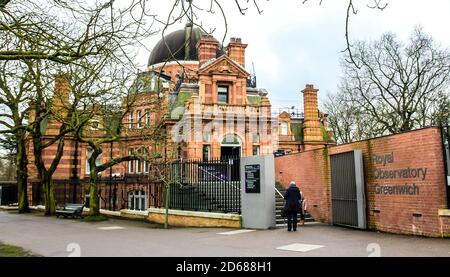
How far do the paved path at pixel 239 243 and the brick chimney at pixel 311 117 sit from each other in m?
25.5

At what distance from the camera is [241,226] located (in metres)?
14.6

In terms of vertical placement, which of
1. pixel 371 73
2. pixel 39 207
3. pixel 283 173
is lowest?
pixel 39 207

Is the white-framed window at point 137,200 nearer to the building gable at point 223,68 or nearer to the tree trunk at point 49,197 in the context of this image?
the tree trunk at point 49,197

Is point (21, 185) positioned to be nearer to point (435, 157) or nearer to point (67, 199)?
point (67, 199)

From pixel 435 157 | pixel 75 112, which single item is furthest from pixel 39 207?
pixel 435 157

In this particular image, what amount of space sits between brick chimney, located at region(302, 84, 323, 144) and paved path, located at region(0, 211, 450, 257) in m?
25.5

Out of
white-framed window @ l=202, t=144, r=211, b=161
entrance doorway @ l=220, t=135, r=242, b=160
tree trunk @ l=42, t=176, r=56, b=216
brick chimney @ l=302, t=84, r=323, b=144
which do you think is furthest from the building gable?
tree trunk @ l=42, t=176, r=56, b=216

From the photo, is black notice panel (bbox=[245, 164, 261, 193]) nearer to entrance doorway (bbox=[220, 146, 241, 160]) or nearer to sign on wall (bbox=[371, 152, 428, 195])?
sign on wall (bbox=[371, 152, 428, 195])

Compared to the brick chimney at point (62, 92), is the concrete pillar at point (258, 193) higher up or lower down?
lower down

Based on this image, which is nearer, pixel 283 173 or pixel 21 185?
pixel 283 173

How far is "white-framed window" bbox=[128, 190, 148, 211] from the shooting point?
109 ft

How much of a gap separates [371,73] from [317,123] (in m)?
9.31

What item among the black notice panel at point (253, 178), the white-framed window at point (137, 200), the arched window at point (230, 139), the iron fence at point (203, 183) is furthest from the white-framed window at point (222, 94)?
the black notice panel at point (253, 178)

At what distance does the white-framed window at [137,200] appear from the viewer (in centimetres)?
3333
